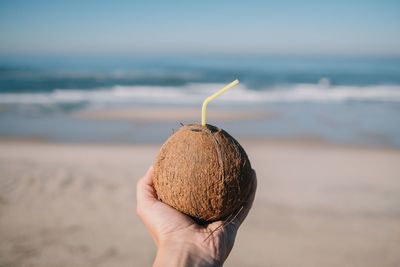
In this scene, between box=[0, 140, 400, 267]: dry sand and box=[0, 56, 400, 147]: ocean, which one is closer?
box=[0, 140, 400, 267]: dry sand

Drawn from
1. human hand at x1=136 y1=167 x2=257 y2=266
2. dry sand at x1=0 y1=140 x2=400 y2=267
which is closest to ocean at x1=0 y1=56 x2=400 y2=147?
dry sand at x1=0 y1=140 x2=400 y2=267

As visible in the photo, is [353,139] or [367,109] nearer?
[353,139]

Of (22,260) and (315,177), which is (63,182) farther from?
(315,177)

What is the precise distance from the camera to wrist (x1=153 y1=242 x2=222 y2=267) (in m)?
2.15

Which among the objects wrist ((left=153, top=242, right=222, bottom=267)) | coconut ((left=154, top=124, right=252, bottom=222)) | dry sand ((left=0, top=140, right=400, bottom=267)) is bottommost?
dry sand ((left=0, top=140, right=400, bottom=267))

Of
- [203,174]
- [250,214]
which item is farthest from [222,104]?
[203,174]

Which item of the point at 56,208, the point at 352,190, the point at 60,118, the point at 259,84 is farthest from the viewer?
the point at 259,84

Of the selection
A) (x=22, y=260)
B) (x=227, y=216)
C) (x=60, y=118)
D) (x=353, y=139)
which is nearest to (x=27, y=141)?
(x=60, y=118)

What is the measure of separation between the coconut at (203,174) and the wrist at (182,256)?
24 centimetres

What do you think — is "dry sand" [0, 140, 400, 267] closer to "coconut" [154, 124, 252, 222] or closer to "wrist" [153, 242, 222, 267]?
"wrist" [153, 242, 222, 267]

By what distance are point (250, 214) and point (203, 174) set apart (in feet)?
11.7

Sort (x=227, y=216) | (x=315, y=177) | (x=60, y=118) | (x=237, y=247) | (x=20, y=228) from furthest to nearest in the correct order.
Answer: (x=60, y=118)
(x=315, y=177)
(x=20, y=228)
(x=237, y=247)
(x=227, y=216)

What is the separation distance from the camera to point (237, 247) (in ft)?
15.5

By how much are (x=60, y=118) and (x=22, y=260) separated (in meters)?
9.06
